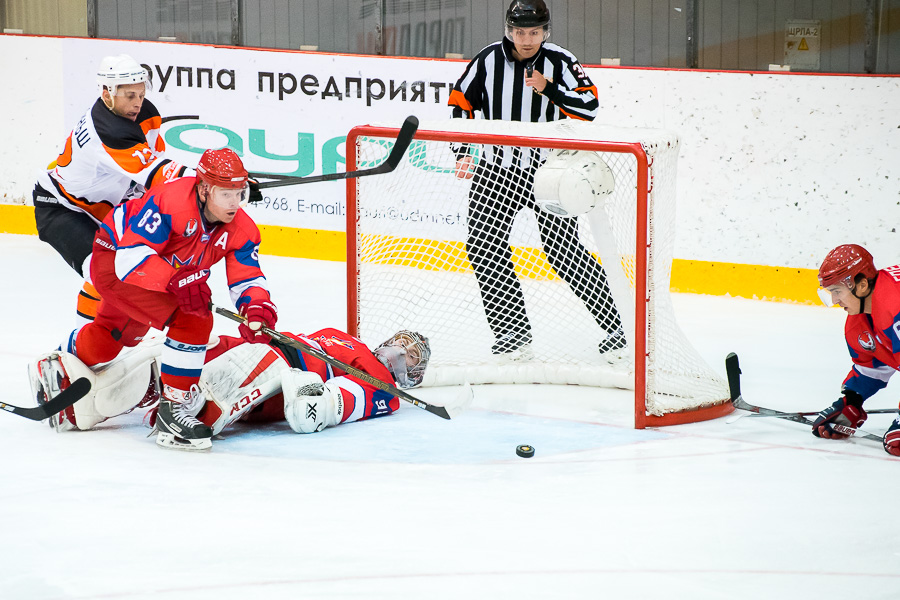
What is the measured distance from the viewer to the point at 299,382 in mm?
3211

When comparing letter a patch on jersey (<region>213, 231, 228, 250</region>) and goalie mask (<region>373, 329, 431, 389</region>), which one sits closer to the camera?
letter a patch on jersey (<region>213, 231, 228, 250</region>)

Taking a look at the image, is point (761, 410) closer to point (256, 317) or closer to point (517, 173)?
point (517, 173)

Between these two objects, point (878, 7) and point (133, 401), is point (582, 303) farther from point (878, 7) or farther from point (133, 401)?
point (878, 7)

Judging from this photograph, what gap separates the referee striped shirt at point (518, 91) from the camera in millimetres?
3838

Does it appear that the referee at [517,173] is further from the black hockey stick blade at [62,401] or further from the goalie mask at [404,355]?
the black hockey stick blade at [62,401]

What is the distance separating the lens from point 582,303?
155 inches

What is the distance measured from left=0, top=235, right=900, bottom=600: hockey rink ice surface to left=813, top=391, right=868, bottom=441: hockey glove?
0.03 m

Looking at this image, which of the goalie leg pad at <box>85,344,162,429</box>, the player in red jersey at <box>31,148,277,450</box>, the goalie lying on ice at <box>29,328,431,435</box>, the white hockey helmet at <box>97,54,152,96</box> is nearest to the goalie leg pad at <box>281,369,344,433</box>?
the goalie lying on ice at <box>29,328,431,435</box>

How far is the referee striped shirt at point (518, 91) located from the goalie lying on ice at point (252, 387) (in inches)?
37.1

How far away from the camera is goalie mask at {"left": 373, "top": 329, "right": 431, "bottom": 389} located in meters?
3.51

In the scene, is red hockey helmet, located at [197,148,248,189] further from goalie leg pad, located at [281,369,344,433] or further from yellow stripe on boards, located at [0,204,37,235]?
yellow stripe on boards, located at [0,204,37,235]

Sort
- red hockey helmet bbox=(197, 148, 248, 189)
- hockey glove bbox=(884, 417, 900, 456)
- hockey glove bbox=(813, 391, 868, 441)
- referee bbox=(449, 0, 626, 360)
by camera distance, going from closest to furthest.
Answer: red hockey helmet bbox=(197, 148, 248, 189)
hockey glove bbox=(884, 417, 900, 456)
hockey glove bbox=(813, 391, 868, 441)
referee bbox=(449, 0, 626, 360)

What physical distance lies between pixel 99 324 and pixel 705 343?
2.23 metres

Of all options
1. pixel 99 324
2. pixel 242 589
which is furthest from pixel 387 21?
pixel 242 589
